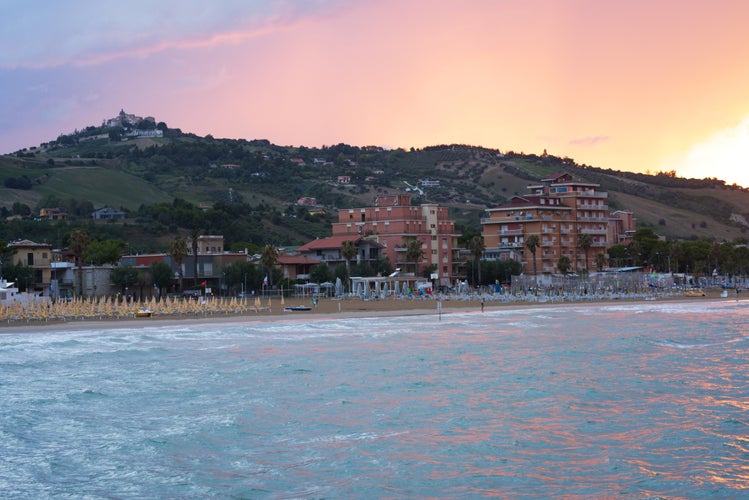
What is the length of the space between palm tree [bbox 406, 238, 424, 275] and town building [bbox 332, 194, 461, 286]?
46 centimetres

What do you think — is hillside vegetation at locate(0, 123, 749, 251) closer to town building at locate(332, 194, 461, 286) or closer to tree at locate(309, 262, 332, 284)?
town building at locate(332, 194, 461, 286)

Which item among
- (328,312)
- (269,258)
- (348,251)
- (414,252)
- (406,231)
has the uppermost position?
(406,231)

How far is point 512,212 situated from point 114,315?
5006 cm

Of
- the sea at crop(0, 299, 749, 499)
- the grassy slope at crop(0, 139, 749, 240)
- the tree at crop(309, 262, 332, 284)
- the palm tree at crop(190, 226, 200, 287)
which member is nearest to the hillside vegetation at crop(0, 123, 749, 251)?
the grassy slope at crop(0, 139, 749, 240)

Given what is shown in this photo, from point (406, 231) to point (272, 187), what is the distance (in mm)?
70101

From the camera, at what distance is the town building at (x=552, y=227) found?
290 ft

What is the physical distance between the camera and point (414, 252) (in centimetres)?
7675

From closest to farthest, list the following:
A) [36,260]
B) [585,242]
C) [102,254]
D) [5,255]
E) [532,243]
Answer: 1. [5,255]
2. [36,260]
3. [102,254]
4. [532,243]
5. [585,242]

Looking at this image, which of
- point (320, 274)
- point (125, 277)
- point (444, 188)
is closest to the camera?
point (125, 277)

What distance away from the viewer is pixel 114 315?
168ft

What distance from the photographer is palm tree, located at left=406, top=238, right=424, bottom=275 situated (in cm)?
7691

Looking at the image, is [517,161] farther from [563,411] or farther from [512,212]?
[563,411]

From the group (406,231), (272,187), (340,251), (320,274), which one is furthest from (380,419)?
(272,187)

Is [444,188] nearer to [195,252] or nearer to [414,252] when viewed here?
[414,252]
